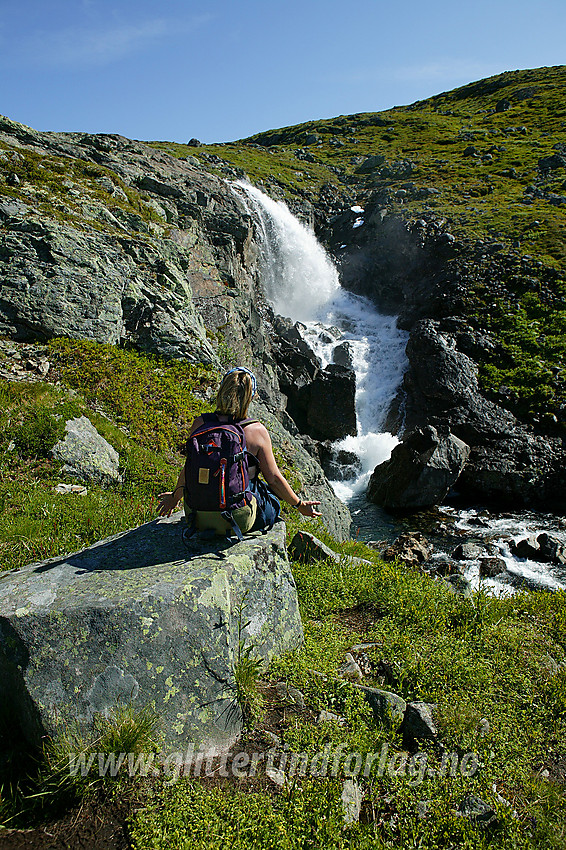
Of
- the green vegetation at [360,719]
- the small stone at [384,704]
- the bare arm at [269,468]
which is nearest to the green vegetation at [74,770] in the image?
the green vegetation at [360,719]

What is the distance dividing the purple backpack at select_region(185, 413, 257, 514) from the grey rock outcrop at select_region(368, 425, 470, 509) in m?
15.8

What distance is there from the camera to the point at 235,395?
443 cm

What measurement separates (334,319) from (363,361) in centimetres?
677

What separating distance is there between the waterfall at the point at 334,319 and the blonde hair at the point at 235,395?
56.9 feet

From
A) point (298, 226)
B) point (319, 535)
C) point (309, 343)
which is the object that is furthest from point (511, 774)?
point (298, 226)

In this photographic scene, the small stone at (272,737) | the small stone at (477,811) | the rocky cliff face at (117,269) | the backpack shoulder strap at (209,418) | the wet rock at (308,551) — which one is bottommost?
the wet rock at (308,551)

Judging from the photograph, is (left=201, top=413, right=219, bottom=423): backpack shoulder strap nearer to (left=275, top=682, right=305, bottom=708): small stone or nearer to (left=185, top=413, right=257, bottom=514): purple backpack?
(left=185, top=413, right=257, bottom=514): purple backpack

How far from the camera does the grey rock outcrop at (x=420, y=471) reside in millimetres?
18891

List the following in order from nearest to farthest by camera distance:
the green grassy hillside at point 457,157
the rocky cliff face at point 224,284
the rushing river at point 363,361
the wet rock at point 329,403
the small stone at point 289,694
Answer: the small stone at point 289,694 → the rocky cliff face at point 224,284 → the rushing river at point 363,361 → the wet rock at point 329,403 → the green grassy hillside at point 457,157

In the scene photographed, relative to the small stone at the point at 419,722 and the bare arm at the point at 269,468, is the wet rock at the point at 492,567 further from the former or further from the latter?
the bare arm at the point at 269,468

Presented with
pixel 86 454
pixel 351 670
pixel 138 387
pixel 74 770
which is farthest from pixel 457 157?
pixel 74 770

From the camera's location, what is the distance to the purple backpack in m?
4.07

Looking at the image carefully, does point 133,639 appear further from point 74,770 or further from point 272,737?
point 272,737

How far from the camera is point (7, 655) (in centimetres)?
310
